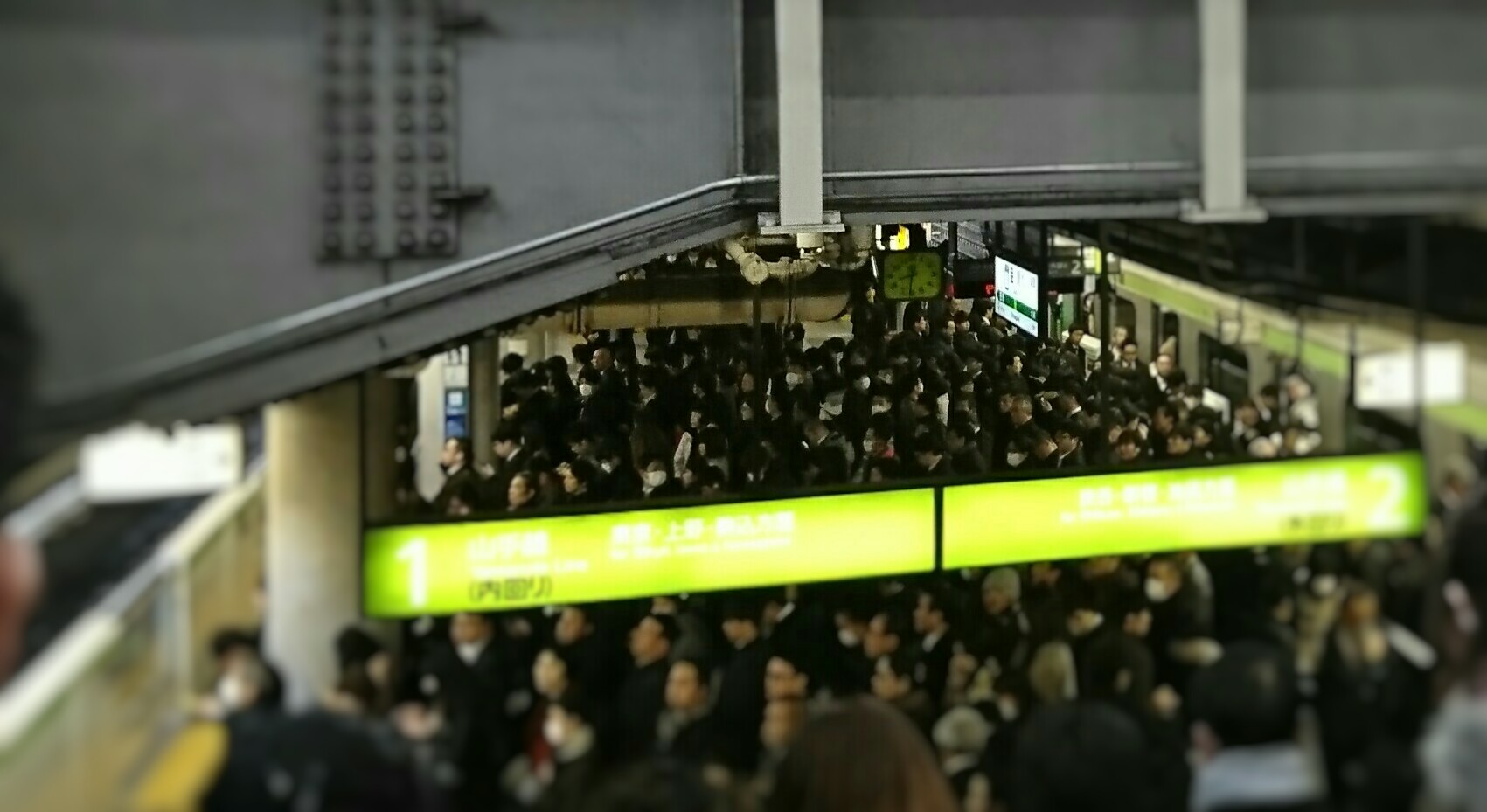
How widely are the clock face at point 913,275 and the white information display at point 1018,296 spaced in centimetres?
62

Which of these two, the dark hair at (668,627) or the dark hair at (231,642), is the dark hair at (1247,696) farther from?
the dark hair at (231,642)

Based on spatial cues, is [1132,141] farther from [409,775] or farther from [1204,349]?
[409,775]

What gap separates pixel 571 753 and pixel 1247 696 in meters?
2.17

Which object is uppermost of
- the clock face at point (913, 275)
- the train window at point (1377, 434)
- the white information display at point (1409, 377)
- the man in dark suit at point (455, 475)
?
the clock face at point (913, 275)

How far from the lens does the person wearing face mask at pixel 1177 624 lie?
496 centimetres

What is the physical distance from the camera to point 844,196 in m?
5.03

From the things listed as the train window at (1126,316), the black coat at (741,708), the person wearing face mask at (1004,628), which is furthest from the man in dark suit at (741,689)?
the train window at (1126,316)

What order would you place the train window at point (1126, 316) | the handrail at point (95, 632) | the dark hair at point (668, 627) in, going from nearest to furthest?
the handrail at point (95, 632), the dark hair at point (668, 627), the train window at point (1126, 316)

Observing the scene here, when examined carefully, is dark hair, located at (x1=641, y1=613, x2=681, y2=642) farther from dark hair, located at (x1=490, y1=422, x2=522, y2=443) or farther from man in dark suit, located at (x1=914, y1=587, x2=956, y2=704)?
dark hair, located at (x1=490, y1=422, x2=522, y2=443)

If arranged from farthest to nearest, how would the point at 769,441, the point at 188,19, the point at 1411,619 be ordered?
the point at 769,441, the point at 1411,619, the point at 188,19

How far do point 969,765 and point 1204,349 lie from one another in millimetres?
2042

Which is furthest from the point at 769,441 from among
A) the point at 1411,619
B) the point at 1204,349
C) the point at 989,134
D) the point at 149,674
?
the point at 149,674

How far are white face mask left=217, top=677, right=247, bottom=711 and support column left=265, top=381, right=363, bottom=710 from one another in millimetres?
121

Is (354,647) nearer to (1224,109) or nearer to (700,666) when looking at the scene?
(700,666)
